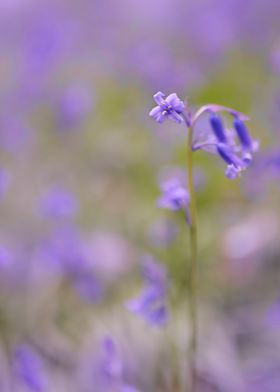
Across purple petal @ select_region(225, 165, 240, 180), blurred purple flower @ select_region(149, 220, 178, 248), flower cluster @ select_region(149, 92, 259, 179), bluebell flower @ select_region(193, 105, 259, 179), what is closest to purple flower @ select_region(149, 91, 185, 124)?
flower cluster @ select_region(149, 92, 259, 179)

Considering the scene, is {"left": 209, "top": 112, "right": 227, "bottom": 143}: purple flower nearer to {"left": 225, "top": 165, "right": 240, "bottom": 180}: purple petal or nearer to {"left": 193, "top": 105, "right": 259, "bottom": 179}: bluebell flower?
{"left": 193, "top": 105, "right": 259, "bottom": 179}: bluebell flower

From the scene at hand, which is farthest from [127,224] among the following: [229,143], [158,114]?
[158,114]

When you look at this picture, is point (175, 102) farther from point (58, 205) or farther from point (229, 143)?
point (58, 205)

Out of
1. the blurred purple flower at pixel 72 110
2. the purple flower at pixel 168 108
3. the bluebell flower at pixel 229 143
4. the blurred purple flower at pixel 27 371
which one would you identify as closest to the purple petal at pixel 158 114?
the purple flower at pixel 168 108

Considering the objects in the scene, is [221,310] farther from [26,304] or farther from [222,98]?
[222,98]

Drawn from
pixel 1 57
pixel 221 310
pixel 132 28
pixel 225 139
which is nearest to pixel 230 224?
pixel 221 310

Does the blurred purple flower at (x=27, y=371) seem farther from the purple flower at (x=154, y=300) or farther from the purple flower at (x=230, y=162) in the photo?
the purple flower at (x=230, y=162)
